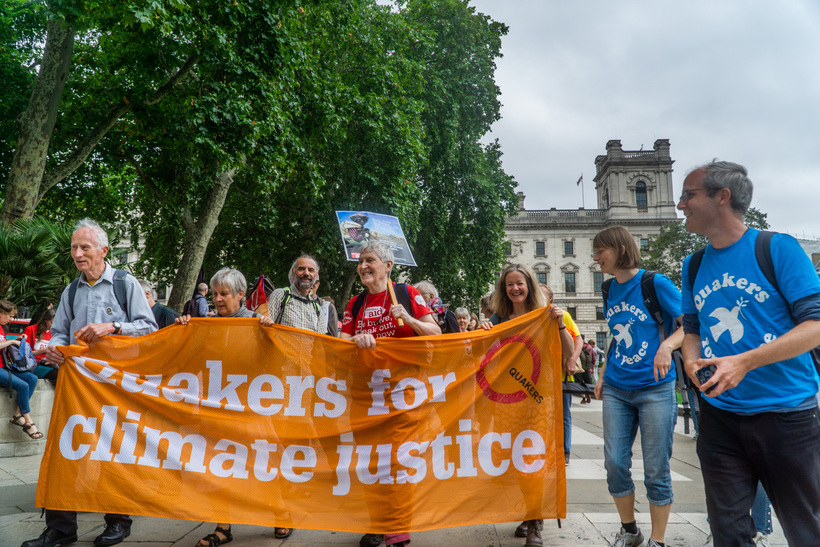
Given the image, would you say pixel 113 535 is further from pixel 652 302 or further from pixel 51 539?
pixel 652 302

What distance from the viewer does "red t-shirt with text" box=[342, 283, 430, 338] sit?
3.89 meters

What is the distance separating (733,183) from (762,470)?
1152 millimetres

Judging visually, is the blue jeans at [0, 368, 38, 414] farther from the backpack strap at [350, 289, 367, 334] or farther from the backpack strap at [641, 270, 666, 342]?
the backpack strap at [641, 270, 666, 342]

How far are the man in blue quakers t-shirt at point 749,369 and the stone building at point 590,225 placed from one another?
63645mm

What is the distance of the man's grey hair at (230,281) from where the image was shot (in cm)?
437

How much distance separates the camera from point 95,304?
13.0 ft

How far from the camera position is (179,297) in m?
15.0

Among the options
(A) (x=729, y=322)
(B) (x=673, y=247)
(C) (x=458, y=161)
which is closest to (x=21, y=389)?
(A) (x=729, y=322)

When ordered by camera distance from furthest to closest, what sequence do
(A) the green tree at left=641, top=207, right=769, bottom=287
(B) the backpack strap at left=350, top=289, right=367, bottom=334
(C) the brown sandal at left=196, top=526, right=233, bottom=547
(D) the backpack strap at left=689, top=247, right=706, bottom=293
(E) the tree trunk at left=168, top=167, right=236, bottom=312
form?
1. (A) the green tree at left=641, top=207, right=769, bottom=287
2. (E) the tree trunk at left=168, top=167, right=236, bottom=312
3. (B) the backpack strap at left=350, top=289, right=367, bottom=334
4. (C) the brown sandal at left=196, top=526, right=233, bottom=547
5. (D) the backpack strap at left=689, top=247, right=706, bottom=293

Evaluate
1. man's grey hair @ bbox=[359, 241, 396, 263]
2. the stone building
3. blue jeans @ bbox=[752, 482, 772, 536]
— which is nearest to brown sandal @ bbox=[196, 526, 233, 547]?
man's grey hair @ bbox=[359, 241, 396, 263]

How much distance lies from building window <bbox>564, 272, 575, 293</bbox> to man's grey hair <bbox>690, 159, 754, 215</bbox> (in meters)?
65.7

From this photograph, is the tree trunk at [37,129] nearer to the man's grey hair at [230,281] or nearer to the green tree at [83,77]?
the green tree at [83,77]

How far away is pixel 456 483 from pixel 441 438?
0.29 metres

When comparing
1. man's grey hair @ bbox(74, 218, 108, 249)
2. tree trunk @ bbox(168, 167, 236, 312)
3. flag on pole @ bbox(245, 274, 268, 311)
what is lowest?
flag on pole @ bbox(245, 274, 268, 311)
